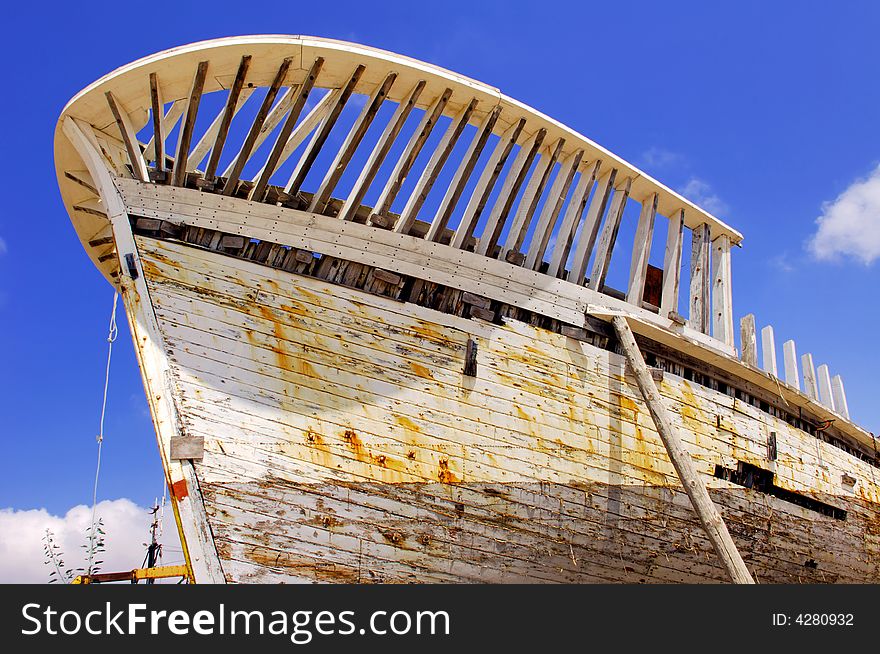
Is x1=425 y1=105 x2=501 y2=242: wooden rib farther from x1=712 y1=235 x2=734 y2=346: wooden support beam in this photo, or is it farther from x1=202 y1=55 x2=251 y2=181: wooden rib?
x1=712 y1=235 x2=734 y2=346: wooden support beam

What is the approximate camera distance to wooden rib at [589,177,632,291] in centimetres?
894

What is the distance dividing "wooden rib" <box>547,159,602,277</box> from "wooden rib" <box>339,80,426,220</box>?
2.37 m

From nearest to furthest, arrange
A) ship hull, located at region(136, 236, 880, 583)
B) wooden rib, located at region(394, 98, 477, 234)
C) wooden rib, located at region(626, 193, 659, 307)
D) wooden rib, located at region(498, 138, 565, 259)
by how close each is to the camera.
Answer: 1. ship hull, located at region(136, 236, 880, 583)
2. wooden rib, located at region(394, 98, 477, 234)
3. wooden rib, located at region(498, 138, 565, 259)
4. wooden rib, located at region(626, 193, 659, 307)

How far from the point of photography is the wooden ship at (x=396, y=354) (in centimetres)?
652

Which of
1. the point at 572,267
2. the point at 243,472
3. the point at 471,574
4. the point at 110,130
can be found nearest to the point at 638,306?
the point at 572,267

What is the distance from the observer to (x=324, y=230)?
24.1 feet

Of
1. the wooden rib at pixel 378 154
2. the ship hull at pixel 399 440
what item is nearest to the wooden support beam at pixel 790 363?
the ship hull at pixel 399 440

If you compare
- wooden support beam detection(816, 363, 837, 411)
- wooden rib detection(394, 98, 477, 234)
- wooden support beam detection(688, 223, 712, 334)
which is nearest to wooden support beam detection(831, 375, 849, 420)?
wooden support beam detection(816, 363, 837, 411)

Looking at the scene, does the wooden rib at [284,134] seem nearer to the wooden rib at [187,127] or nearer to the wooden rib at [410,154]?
the wooden rib at [187,127]

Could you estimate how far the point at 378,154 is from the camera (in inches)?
304

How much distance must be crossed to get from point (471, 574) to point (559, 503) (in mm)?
1203

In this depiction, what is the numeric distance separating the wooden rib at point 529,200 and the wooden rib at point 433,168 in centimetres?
114

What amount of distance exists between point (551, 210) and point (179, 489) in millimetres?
5164

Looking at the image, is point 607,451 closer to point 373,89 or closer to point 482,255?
point 482,255
